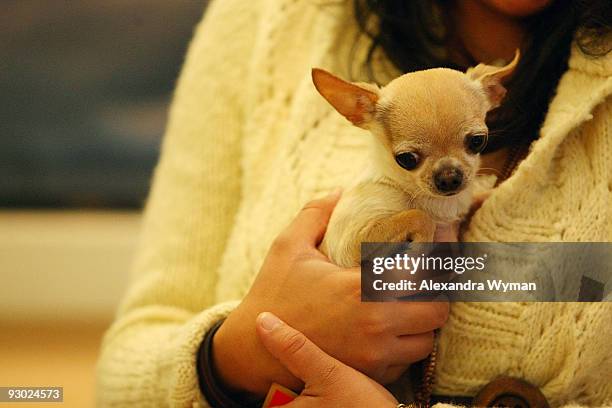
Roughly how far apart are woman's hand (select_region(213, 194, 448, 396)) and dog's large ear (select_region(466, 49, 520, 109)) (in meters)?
0.21

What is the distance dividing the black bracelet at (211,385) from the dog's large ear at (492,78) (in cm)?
41

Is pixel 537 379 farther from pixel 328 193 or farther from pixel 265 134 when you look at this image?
pixel 265 134

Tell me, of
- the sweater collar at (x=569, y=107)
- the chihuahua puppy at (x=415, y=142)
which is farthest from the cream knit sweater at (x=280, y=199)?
the chihuahua puppy at (x=415, y=142)

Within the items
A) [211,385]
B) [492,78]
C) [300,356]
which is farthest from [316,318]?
[492,78]

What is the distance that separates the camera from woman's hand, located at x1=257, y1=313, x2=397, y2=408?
64cm

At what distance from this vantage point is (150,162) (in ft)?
3.78

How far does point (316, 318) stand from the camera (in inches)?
26.5

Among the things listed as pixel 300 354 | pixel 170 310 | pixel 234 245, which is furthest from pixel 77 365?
pixel 300 354

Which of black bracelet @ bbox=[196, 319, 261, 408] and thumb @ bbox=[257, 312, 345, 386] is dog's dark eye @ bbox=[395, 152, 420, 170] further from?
black bracelet @ bbox=[196, 319, 261, 408]

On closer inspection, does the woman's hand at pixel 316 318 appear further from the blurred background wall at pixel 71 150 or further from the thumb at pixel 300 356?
the blurred background wall at pixel 71 150

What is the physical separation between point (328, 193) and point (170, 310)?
0.32m

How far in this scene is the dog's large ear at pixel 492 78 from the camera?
563 millimetres

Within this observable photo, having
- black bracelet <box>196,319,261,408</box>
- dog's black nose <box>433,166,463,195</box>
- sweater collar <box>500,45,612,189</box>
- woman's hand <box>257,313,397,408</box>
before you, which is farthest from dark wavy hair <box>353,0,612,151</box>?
black bracelet <box>196,319,261,408</box>

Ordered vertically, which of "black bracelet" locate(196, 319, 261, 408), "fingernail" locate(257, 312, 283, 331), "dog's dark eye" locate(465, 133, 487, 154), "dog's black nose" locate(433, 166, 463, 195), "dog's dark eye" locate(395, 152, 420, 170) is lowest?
"black bracelet" locate(196, 319, 261, 408)
